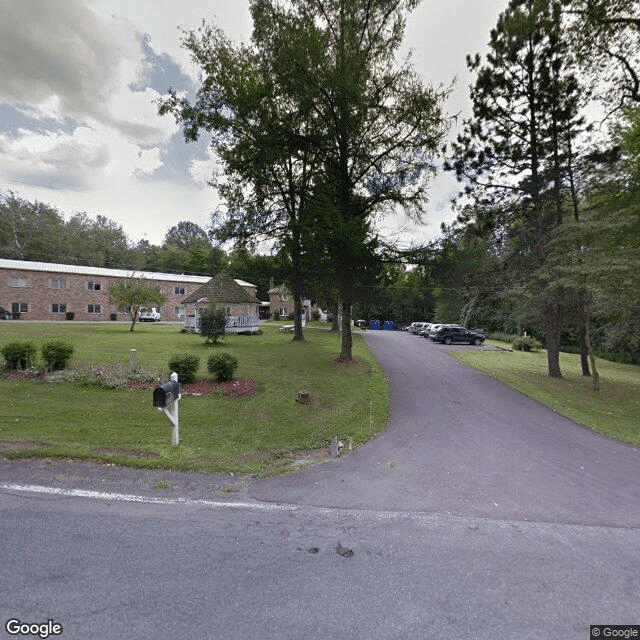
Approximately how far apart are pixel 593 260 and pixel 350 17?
12.7 metres

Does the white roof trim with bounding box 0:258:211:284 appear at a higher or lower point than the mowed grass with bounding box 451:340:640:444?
higher

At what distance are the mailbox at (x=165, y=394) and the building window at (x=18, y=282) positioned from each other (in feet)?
125

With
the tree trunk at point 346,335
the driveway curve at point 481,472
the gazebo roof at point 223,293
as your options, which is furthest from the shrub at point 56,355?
the gazebo roof at point 223,293

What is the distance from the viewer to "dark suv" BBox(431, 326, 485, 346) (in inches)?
1104

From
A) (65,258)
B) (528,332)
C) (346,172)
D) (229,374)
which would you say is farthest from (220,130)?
(65,258)

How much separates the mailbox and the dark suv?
2586 centimetres

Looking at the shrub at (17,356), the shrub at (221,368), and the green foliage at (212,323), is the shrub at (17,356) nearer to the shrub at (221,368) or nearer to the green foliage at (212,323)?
the shrub at (221,368)

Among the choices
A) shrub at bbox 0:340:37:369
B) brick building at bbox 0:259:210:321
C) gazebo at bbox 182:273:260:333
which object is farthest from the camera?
brick building at bbox 0:259:210:321

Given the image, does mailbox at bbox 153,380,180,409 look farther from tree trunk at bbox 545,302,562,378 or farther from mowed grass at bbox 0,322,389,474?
tree trunk at bbox 545,302,562,378

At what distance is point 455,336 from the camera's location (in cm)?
2811

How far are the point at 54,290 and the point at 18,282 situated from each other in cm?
283

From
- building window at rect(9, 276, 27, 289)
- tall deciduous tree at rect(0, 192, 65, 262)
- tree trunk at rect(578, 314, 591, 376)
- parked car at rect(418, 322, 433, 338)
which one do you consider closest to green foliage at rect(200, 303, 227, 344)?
tree trunk at rect(578, 314, 591, 376)

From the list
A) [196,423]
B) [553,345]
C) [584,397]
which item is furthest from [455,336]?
[196,423]

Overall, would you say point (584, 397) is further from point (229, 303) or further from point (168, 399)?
point (229, 303)
